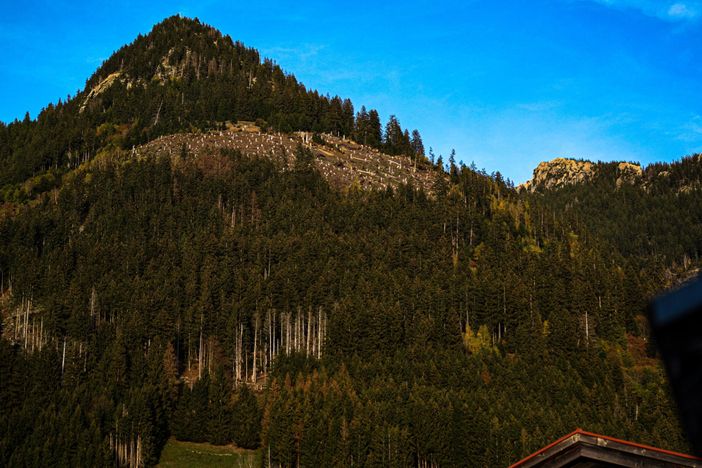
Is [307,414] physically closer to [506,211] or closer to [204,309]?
[204,309]

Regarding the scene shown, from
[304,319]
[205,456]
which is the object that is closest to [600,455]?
[205,456]

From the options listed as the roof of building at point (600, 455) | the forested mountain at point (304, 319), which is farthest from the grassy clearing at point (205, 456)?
the roof of building at point (600, 455)

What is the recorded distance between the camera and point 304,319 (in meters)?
129

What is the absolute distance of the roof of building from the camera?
9609mm

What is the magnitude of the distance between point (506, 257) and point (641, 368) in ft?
136

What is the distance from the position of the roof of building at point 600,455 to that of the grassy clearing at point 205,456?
8424cm

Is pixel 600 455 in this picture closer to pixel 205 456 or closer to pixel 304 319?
pixel 205 456

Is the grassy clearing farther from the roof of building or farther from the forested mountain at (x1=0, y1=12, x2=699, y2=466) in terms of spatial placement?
the roof of building

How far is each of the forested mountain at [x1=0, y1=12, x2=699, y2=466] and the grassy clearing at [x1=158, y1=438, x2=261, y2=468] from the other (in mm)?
1815

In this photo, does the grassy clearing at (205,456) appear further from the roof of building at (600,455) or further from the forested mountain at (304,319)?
the roof of building at (600,455)

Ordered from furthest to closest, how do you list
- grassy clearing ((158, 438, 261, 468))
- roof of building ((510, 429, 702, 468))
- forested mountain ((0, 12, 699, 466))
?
1. grassy clearing ((158, 438, 261, 468))
2. forested mountain ((0, 12, 699, 466))
3. roof of building ((510, 429, 702, 468))

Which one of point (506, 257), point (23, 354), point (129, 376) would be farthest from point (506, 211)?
point (23, 354)

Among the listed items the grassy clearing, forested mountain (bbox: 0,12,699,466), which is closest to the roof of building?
forested mountain (bbox: 0,12,699,466)

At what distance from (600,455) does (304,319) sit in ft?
394
